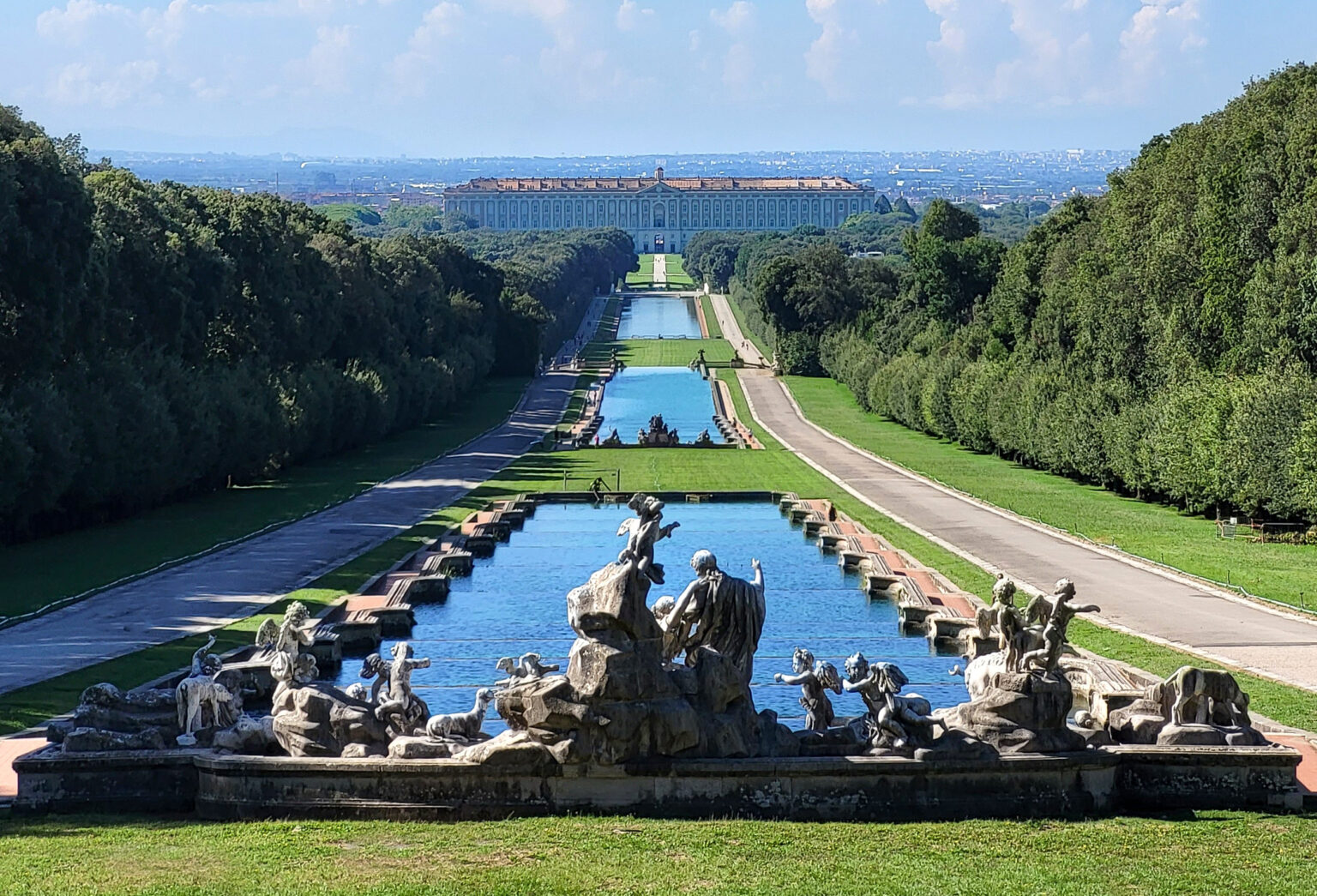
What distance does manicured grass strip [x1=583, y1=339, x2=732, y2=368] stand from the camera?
121250mm

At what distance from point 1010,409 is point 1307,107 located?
18107mm

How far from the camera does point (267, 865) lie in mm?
17250

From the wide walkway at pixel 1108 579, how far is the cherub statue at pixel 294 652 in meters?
13.3

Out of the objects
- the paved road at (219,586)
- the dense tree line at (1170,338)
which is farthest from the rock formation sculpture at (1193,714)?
the dense tree line at (1170,338)

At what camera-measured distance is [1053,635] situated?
20.5 meters

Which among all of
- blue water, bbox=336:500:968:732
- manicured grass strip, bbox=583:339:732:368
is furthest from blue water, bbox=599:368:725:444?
blue water, bbox=336:500:968:732

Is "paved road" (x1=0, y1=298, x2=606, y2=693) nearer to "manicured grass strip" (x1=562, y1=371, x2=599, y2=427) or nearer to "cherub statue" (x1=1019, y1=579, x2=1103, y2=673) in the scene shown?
"cherub statue" (x1=1019, y1=579, x2=1103, y2=673)

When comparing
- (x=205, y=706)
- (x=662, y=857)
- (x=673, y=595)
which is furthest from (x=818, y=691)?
(x=673, y=595)

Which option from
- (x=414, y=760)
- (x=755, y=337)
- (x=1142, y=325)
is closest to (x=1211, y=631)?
(x=414, y=760)

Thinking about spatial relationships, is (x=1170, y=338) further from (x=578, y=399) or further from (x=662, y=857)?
(x=662, y=857)

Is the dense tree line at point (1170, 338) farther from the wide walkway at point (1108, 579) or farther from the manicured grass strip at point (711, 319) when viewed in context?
the manicured grass strip at point (711, 319)

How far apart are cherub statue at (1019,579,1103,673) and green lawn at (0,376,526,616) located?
20.4 m

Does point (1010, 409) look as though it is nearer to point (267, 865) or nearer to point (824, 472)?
point (824, 472)

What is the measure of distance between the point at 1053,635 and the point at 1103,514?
32.9 meters
